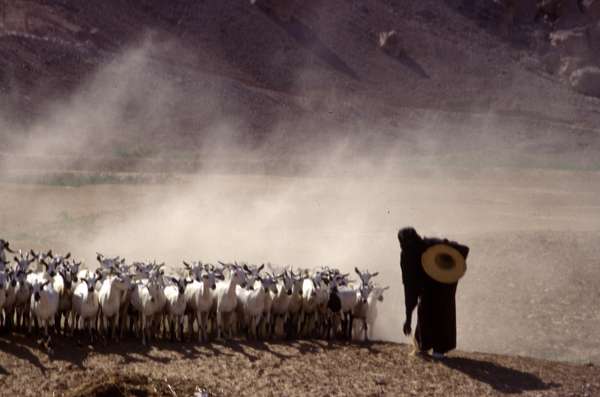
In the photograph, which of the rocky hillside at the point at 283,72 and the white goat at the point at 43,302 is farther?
the rocky hillside at the point at 283,72

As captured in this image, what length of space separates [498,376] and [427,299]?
1.98 meters

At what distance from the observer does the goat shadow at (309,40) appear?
73.1 meters

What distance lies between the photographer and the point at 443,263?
1667cm

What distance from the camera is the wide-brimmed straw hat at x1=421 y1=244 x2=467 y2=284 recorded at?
16.5 m

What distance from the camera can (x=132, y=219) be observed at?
108ft

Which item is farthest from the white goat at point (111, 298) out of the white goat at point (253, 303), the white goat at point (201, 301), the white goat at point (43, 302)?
the white goat at point (253, 303)

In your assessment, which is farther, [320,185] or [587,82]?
[587,82]

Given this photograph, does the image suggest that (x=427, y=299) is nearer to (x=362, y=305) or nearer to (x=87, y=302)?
(x=362, y=305)

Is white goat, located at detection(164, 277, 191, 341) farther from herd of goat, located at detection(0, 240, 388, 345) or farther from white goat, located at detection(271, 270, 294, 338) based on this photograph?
white goat, located at detection(271, 270, 294, 338)

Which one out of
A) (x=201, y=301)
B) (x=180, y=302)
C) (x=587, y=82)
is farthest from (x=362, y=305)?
(x=587, y=82)

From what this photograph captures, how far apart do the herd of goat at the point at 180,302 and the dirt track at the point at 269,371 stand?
63cm

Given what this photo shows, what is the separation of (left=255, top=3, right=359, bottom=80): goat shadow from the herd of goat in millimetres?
55269

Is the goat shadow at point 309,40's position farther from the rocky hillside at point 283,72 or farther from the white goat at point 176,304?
the white goat at point 176,304

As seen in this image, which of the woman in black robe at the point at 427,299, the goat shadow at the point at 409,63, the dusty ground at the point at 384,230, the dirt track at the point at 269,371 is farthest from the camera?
the goat shadow at the point at 409,63
